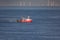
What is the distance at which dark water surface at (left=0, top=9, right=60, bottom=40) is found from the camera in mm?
4273

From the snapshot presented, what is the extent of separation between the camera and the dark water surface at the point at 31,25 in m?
4.27

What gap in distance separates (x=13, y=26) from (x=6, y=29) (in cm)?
10

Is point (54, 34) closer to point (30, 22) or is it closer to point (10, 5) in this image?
point (30, 22)

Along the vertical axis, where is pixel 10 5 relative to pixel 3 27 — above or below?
above

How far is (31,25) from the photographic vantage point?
4.30m

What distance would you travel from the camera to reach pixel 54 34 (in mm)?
4285

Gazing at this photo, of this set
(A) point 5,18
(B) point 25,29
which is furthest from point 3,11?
(B) point 25,29

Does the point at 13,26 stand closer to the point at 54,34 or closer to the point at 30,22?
the point at 30,22

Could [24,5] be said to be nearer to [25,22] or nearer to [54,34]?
[25,22]

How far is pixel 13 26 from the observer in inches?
170

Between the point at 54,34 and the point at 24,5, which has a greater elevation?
the point at 24,5

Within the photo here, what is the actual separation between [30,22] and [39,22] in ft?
0.40

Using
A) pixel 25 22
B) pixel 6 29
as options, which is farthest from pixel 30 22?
pixel 6 29

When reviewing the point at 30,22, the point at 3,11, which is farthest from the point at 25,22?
the point at 3,11
